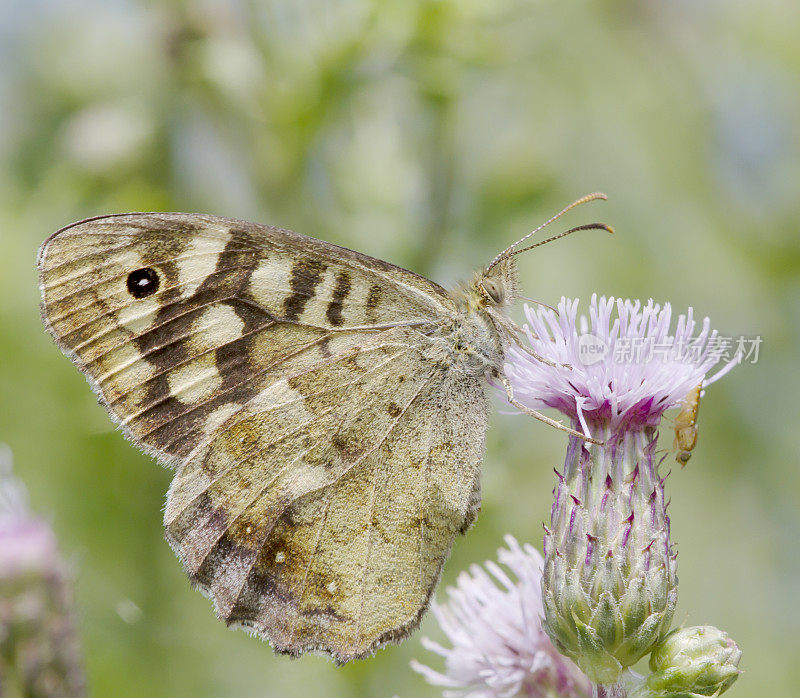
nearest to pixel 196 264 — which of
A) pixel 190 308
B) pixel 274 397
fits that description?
pixel 190 308

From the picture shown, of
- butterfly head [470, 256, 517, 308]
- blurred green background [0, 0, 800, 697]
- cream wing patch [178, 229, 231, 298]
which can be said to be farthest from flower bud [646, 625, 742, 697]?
cream wing patch [178, 229, 231, 298]

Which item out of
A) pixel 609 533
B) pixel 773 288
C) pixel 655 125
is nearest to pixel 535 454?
pixel 773 288

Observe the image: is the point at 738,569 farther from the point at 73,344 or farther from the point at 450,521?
the point at 73,344

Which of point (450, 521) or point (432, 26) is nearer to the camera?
point (450, 521)

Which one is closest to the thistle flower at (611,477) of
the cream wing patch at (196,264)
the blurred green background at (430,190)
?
the cream wing patch at (196,264)

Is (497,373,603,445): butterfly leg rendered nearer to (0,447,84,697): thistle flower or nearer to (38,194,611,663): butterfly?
(38,194,611,663): butterfly

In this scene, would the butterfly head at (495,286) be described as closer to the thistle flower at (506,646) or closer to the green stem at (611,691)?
the thistle flower at (506,646)
